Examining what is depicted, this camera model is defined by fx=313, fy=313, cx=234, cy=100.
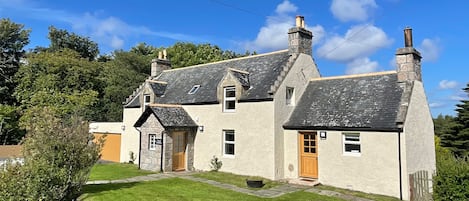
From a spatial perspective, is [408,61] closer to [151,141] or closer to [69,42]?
[151,141]

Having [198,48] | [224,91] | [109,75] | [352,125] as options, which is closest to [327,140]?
[352,125]

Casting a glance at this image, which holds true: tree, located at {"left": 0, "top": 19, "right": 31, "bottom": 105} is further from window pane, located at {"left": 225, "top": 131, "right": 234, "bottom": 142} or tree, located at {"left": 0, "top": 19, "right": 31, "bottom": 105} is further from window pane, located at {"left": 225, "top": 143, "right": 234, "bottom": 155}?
window pane, located at {"left": 225, "top": 143, "right": 234, "bottom": 155}

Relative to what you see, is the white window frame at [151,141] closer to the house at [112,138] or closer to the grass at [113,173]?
the grass at [113,173]

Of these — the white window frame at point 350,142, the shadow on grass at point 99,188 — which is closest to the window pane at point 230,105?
the white window frame at point 350,142

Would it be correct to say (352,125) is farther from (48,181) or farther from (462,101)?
(462,101)

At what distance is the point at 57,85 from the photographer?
33.3 meters

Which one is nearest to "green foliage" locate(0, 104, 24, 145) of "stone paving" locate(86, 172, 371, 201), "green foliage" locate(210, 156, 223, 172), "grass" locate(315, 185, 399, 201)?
"stone paving" locate(86, 172, 371, 201)

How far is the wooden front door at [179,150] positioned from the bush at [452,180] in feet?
46.2

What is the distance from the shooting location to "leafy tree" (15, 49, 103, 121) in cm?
3070

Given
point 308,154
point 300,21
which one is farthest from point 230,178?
point 300,21

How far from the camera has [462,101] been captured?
96.3 ft

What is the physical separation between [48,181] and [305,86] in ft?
46.5

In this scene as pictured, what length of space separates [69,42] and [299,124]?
4546cm

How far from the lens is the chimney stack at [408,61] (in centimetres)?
1506
